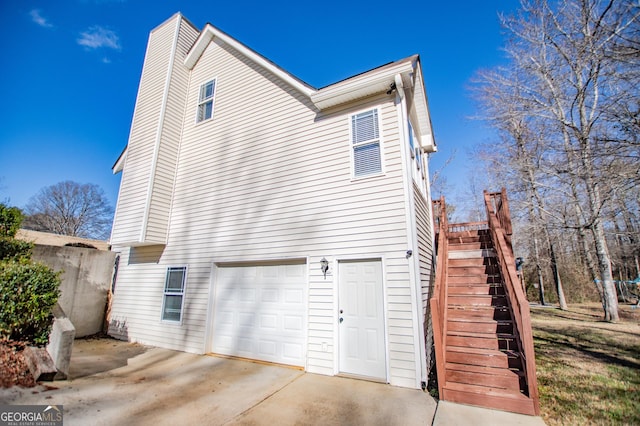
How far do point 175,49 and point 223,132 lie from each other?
13.4ft

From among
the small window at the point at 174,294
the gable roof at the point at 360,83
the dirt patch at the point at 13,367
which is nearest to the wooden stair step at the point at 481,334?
the gable roof at the point at 360,83

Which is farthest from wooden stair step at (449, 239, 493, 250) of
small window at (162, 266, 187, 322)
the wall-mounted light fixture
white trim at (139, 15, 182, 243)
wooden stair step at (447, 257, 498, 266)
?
white trim at (139, 15, 182, 243)

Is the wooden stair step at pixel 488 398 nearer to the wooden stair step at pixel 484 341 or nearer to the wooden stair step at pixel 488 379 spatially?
the wooden stair step at pixel 488 379

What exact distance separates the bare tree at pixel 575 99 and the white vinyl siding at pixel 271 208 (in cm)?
465

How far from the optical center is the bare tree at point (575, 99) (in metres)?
5.54

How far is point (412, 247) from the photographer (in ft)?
16.2

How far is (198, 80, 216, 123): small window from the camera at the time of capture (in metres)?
8.86

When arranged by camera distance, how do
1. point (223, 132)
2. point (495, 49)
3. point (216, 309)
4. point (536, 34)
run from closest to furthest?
1. point (216, 309)
2. point (223, 132)
3. point (536, 34)
4. point (495, 49)

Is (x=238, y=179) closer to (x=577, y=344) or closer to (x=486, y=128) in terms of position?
(x=577, y=344)

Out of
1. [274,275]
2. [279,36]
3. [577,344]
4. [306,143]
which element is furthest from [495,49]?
[274,275]

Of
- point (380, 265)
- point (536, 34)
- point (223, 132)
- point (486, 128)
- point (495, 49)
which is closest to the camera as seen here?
point (380, 265)

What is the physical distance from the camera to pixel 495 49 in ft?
37.0

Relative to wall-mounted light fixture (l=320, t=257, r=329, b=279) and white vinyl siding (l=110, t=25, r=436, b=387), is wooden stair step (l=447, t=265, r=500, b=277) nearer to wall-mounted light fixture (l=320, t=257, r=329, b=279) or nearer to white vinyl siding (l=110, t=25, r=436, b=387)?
white vinyl siding (l=110, t=25, r=436, b=387)

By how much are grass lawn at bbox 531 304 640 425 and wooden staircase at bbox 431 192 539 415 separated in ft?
1.53
